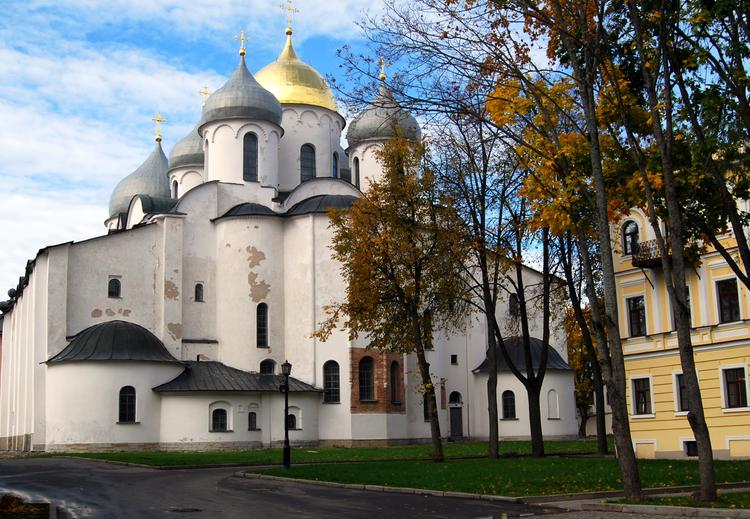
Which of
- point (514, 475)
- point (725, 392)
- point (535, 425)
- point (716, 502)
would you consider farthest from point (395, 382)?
point (716, 502)

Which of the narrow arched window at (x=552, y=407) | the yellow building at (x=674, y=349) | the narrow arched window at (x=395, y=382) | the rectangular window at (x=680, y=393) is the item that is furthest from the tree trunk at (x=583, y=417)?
the rectangular window at (x=680, y=393)

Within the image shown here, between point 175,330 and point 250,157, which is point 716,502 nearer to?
point 175,330

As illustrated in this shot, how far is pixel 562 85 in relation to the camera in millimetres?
18516

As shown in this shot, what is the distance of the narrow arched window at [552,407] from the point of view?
4900 centimetres

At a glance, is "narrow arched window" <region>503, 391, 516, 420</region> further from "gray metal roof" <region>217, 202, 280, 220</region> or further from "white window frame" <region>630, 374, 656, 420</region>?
"white window frame" <region>630, 374, 656, 420</region>

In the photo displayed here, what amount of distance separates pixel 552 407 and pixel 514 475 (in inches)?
1110

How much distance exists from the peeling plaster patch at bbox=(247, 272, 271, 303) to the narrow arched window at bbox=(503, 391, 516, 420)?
46.8ft

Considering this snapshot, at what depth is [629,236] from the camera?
3159cm

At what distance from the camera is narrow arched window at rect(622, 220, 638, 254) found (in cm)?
3122

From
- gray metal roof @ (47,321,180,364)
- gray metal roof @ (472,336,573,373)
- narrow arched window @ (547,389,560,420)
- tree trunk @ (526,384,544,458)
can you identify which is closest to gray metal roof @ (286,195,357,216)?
gray metal roof @ (47,321,180,364)

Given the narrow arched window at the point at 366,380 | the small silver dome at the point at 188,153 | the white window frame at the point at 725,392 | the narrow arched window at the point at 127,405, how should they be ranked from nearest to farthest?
the white window frame at the point at 725,392
the narrow arched window at the point at 127,405
the narrow arched window at the point at 366,380
the small silver dome at the point at 188,153

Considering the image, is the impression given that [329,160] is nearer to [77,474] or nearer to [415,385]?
[415,385]

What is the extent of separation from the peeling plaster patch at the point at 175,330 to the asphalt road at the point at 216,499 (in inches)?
749

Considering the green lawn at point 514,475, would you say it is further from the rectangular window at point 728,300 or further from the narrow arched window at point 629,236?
the narrow arched window at point 629,236
